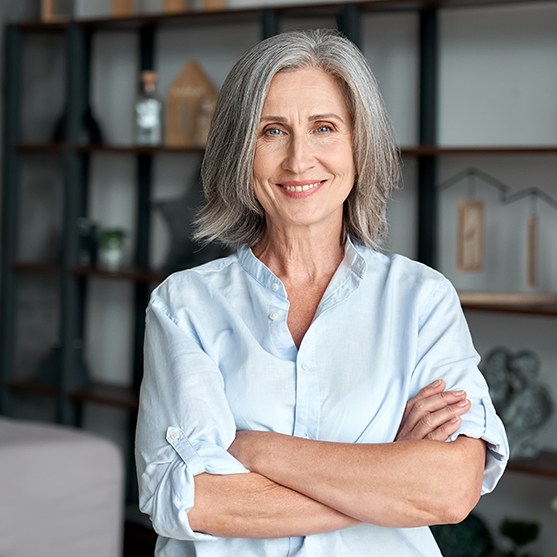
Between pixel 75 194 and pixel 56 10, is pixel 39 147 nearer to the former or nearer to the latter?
pixel 75 194

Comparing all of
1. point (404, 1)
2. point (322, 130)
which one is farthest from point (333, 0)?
point (322, 130)

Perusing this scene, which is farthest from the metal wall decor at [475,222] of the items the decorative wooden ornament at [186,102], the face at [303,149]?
the face at [303,149]

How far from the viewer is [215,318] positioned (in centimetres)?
170

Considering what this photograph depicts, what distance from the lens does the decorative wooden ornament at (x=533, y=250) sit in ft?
11.7

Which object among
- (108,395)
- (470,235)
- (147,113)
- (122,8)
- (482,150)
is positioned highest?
(122,8)

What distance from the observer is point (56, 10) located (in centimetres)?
459

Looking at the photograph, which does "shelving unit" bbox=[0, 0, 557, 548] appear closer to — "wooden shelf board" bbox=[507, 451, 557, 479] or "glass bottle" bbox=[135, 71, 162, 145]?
"glass bottle" bbox=[135, 71, 162, 145]

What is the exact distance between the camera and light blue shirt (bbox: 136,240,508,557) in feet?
5.19

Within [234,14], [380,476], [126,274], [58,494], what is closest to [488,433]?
[380,476]

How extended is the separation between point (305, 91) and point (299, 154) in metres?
0.10

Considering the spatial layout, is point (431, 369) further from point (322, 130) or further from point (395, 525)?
point (322, 130)

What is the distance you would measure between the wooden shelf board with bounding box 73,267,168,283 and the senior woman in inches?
97.6

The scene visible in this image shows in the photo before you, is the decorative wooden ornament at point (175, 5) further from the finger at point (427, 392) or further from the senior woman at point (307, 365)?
the finger at point (427, 392)

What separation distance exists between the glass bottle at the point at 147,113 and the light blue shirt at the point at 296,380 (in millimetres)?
2721
